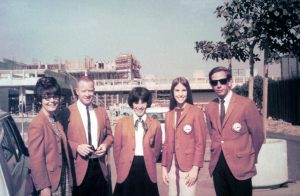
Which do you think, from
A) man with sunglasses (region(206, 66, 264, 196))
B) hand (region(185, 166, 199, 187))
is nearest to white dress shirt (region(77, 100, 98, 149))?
hand (region(185, 166, 199, 187))

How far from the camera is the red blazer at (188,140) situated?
12.5ft

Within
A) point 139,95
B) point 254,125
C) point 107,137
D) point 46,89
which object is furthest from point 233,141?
point 46,89

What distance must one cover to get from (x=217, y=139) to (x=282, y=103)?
21.1 metres

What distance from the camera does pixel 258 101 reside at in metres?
30.3

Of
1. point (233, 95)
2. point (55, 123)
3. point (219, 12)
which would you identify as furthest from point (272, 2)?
point (55, 123)

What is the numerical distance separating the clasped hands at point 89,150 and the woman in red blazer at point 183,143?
0.71 metres

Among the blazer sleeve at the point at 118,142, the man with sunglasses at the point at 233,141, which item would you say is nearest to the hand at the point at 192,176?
the man with sunglasses at the point at 233,141

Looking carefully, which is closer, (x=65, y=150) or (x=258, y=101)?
(x=65, y=150)

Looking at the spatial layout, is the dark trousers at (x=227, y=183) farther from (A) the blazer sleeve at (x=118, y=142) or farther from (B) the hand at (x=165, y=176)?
(A) the blazer sleeve at (x=118, y=142)

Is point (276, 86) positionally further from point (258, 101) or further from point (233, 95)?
point (233, 95)

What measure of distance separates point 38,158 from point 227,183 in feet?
6.42

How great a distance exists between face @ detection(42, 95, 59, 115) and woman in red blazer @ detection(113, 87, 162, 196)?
857mm

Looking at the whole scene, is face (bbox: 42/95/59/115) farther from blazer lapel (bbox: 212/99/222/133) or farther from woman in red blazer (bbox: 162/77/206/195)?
blazer lapel (bbox: 212/99/222/133)

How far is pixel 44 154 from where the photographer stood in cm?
324
